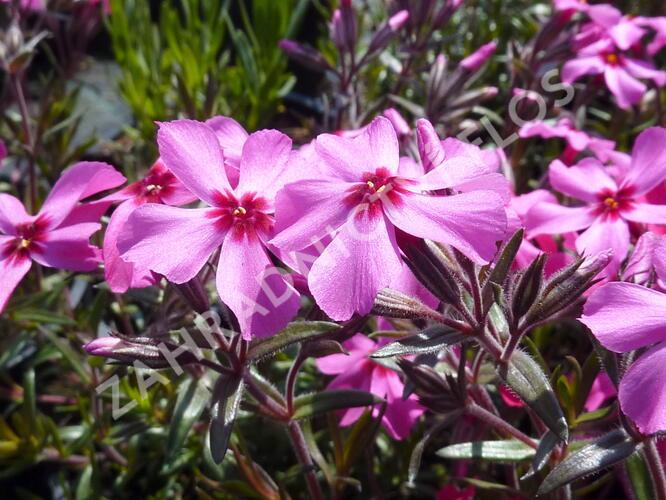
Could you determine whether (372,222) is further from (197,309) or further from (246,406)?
(246,406)

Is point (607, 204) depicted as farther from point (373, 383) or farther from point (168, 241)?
point (168, 241)

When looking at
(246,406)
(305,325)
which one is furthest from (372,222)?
(246,406)

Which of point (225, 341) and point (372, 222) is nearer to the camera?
point (372, 222)

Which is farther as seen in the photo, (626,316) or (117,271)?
(117,271)

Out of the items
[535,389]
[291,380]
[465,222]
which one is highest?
[465,222]

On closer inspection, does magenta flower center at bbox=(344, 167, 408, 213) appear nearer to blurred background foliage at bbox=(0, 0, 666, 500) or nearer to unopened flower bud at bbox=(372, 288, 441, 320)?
unopened flower bud at bbox=(372, 288, 441, 320)

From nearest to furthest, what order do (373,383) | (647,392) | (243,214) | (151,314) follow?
(647,392) → (243,214) → (373,383) → (151,314)

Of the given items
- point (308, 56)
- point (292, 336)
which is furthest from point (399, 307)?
point (308, 56)
